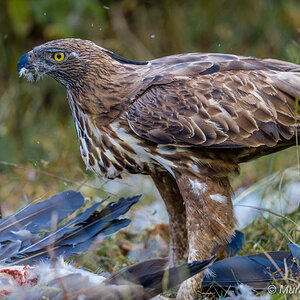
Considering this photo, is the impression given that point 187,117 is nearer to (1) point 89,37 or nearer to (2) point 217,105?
(2) point 217,105

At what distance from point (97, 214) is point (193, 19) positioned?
15.6ft

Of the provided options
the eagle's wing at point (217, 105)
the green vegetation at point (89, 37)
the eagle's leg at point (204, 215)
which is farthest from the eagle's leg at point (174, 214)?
the green vegetation at point (89, 37)

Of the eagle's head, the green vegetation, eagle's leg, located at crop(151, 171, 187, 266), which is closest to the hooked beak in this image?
the eagle's head

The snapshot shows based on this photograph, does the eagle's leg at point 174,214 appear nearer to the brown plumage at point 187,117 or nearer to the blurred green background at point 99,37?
the brown plumage at point 187,117

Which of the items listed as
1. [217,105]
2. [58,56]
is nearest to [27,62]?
[58,56]

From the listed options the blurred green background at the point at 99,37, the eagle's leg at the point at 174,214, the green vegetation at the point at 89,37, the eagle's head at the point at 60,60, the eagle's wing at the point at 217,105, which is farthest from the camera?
the blurred green background at the point at 99,37

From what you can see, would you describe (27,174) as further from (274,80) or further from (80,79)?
(274,80)

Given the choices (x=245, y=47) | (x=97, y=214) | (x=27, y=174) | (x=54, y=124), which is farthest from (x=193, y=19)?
(x=97, y=214)

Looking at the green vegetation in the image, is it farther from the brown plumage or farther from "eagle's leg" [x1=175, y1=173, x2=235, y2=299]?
"eagle's leg" [x1=175, y1=173, x2=235, y2=299]

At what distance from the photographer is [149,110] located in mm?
3240

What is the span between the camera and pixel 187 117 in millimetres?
A: 3254

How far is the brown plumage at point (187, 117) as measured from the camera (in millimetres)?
3250

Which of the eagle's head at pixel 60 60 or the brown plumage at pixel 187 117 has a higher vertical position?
the eagle's head at pixel 60 60

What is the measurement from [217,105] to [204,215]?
61 centimetres
